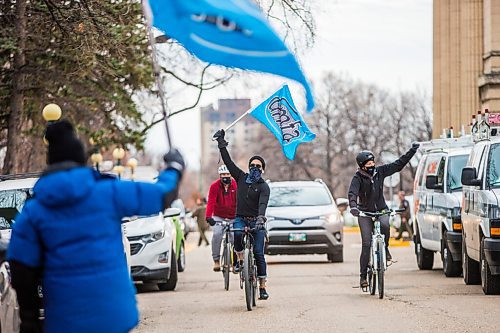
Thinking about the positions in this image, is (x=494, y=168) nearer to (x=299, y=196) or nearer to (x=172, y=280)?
(x=172, y=280)

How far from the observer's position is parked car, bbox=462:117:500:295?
1650 cm

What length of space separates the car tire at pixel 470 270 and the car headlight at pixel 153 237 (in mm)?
4551

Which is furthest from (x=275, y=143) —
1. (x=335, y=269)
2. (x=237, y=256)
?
(x=237, y=256)

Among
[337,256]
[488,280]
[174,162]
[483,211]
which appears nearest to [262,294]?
[488,280]

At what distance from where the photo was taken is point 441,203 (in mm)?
21812

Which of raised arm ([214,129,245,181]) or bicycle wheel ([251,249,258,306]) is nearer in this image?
bicycle wheel ([251,249,258,306])

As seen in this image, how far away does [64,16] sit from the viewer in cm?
2284

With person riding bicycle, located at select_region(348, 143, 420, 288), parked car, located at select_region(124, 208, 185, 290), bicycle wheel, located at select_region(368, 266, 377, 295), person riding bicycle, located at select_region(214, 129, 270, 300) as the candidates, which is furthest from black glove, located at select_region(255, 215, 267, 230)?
parked car, located at select_region(124, 208, 185, 290)

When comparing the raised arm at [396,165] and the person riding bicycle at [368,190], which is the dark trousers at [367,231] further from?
the raised arm at [396,165]

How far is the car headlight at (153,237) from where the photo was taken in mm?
19359

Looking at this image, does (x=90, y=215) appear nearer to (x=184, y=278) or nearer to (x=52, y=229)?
(x=52, y=229)

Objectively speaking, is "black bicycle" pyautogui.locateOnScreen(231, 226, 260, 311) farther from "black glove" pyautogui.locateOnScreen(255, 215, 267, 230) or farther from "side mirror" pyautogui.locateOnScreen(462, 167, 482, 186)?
"side mirror" pyautogui.locateOnScreen(462, 167, 482, 186)

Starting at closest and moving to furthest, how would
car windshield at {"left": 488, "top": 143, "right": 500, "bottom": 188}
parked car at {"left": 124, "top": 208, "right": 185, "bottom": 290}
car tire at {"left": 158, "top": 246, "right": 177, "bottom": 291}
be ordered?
1. car windshield at {"left": 488, "top": 143, "right": 500, "bottom": 188}
2. parked car at {"left": 124, "top": 208, "right": 185, "bottom": 290}
3. car tire at {"left": 158, "top": 246, "right": 177, "bottom": 291}

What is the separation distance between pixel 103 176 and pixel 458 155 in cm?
1548
